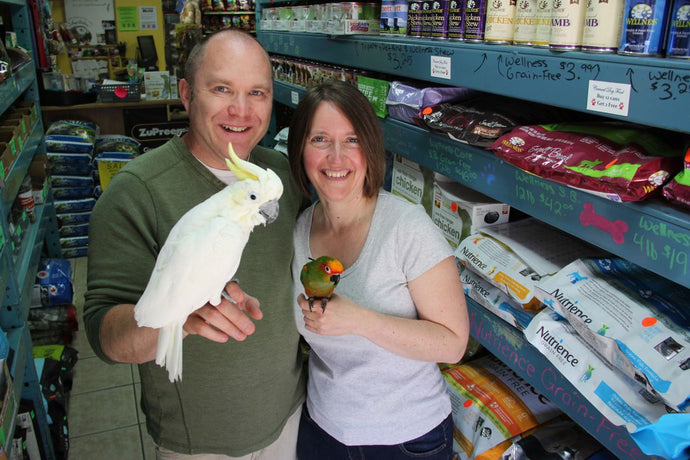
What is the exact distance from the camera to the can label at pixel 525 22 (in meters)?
Result: 1.38

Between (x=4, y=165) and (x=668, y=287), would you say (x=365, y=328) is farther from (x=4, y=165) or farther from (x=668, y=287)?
(x=4, y=165)

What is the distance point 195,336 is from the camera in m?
1.31

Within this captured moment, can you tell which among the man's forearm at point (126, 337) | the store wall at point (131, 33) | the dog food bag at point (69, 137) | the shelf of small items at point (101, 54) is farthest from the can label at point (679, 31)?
the store wall at point (131, 33)

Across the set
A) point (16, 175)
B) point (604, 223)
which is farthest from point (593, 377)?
point (16, 175)

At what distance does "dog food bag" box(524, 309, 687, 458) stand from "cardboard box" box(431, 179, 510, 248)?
1.49 feet

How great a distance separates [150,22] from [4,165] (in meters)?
6.14

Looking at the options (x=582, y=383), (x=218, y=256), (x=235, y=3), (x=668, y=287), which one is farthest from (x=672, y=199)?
(x=235, y=3)

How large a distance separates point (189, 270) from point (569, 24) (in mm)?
1048

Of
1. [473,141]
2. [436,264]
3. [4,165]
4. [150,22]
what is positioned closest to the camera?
[436,264]

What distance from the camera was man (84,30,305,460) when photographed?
3.93ft

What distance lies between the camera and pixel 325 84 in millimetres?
1388

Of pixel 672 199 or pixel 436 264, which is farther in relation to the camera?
pixel 436 264

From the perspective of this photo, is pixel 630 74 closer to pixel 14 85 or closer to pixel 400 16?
pixel 400 16

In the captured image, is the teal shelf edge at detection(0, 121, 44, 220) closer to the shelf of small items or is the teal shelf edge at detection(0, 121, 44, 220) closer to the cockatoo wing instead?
the cockatoo wing
